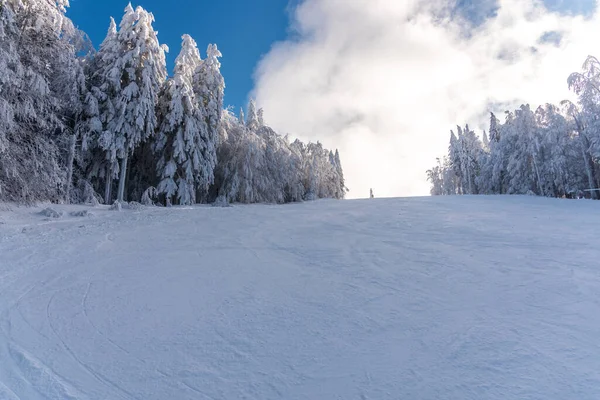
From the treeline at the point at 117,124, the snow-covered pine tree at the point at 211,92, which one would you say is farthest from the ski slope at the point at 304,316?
the snow-covered pine tree at the point at 211,92

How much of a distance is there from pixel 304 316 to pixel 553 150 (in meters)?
34.2

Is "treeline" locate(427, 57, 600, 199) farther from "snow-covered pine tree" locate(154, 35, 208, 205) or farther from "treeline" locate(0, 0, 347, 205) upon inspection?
"snow-covered pine tree" locate(154, 35, 208, 205)

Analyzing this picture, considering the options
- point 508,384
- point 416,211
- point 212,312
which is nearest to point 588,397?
point 508,384

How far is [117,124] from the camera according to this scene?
18078 mm

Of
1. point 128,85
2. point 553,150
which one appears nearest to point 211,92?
point 128,85

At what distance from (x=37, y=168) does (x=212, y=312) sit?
11841 mm

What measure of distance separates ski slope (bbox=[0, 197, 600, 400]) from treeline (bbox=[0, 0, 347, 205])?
19.9 feet

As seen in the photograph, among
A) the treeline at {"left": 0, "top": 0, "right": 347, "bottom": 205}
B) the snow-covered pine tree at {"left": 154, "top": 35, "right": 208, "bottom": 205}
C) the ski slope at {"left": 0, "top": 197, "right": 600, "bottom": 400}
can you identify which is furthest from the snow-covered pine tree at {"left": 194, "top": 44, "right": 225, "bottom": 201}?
the ski slope at {"left": 0, "top": 197, "right": 600, "bottom": 400}

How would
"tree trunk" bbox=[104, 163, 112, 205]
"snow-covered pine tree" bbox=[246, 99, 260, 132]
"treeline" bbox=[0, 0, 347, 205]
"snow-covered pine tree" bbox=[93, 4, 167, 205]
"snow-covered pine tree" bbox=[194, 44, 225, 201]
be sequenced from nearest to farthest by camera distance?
"treeline" bbox=[0, 0, 347, 205] < "snow-covered pine tree" bbox=[93, 4, 167, 205] < "tree trunk" bbox=[104, 163, 112, 205] < "snow-covered pine tree" bbox=[194, 44, 225, 201] < "snow-covered pine tree" bbox=[246, 99, 260, 132]

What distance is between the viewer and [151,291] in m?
5.52

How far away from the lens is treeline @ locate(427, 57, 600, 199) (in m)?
26.1

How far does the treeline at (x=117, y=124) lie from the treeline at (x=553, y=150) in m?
21.9

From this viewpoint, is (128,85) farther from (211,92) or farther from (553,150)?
(553,150)

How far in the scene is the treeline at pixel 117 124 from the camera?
41.1ft
